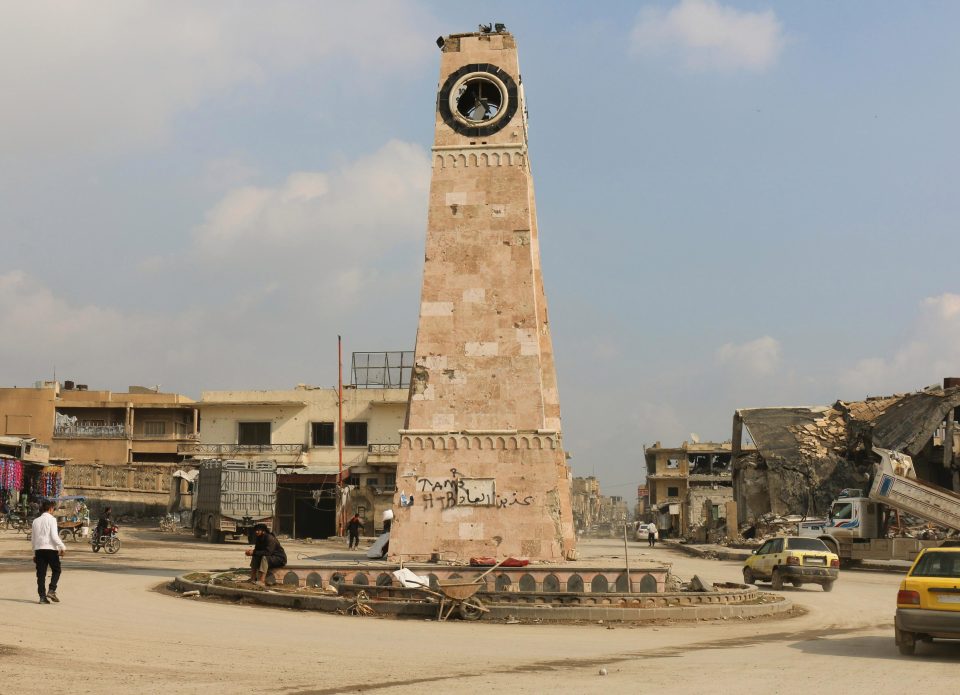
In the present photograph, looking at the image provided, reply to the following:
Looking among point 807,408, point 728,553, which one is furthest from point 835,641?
point 807,408

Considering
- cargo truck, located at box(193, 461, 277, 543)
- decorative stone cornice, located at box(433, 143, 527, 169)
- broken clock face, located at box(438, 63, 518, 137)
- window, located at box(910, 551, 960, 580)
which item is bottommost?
window, located at box(910, 551, 960, 580)

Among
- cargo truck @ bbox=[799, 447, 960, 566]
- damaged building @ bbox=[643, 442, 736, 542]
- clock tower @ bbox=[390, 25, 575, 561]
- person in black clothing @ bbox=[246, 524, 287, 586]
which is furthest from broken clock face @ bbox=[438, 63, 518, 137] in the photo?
damaged building @ bbox=[643, 442, 736, 542]

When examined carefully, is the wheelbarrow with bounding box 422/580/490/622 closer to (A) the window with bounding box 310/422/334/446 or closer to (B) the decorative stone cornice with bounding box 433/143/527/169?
(B) the decorative stone cornice with bounding box 433/143/527/169

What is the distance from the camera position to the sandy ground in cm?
1027

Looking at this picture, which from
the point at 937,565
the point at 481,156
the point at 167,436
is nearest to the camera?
the point at 937,565

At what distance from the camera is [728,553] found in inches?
1699

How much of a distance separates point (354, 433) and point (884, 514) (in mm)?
27149

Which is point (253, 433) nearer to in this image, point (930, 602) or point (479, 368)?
point (479, 368)

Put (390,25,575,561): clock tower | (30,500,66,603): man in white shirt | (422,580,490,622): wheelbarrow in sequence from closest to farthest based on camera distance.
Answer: (30,500,66,603): man in white shirt → (422,580,490,622): wheelbarrow → (390,25,575,561): clock tower

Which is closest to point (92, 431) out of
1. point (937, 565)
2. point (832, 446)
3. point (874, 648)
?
point (832, 446)

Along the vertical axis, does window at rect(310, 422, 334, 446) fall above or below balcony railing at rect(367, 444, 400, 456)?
above

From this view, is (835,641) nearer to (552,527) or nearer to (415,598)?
(415,598)

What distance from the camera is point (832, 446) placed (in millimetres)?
52438

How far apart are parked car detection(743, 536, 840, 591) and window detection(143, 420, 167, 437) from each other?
55486mm
